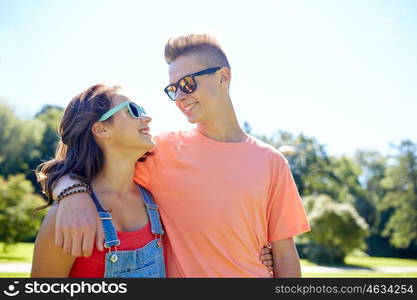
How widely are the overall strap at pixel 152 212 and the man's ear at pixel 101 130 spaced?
20.7 inches

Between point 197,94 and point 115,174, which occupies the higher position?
point 197,94

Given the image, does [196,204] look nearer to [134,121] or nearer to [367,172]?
[134,121]

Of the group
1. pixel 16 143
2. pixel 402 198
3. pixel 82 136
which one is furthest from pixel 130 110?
pixel 402 198

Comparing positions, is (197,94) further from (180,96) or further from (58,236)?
(58,236)

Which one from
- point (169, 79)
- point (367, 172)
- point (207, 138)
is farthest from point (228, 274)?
point (367, 172)

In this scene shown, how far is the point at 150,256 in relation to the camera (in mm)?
3262

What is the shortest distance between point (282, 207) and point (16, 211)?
2167 cm

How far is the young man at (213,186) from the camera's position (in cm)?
343

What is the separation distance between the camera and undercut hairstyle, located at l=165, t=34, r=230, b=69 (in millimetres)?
3893

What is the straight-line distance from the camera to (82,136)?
11.4ft

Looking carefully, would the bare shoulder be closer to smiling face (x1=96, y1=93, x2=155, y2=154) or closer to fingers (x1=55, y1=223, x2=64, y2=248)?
fingers (x1=55, y1=223, x2=64, y2=248)

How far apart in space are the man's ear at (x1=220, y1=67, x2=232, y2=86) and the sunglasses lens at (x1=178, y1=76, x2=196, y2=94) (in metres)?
0.31

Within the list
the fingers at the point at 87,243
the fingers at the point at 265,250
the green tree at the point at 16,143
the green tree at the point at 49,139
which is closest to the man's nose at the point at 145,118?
the fingers at the point at 87,243

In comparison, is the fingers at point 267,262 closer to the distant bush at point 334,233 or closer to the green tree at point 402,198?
the distant bush at point 334,233
